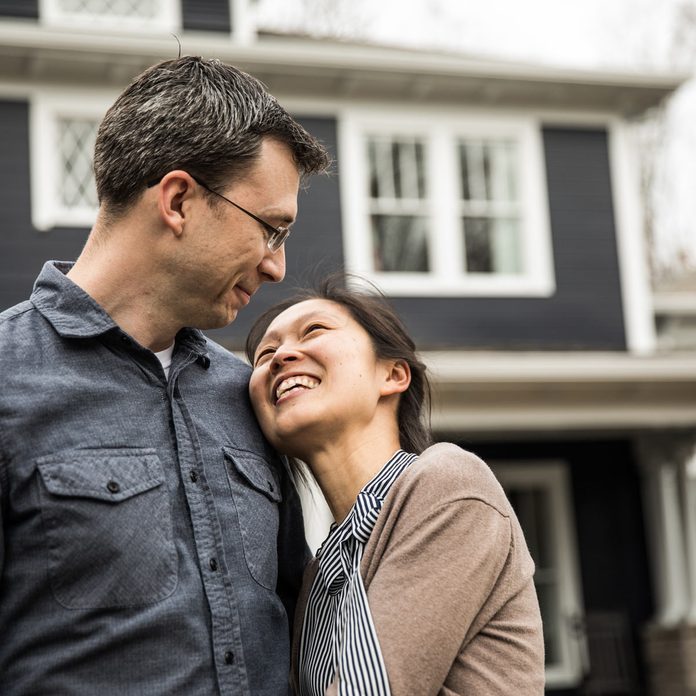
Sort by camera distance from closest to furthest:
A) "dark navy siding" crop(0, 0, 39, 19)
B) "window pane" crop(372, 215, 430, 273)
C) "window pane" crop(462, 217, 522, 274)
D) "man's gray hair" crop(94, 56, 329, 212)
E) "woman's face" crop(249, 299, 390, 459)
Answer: "man's gray hair" crop(94, 56, 329, 212) < "woman's face" crop(249, 299, 390, 459) < "dark navy siding" crop(0, 0, 39, 19) < "window pane" crop(372, 215, 430, 273) < "window pane" crop(462, 217, 522, 274)

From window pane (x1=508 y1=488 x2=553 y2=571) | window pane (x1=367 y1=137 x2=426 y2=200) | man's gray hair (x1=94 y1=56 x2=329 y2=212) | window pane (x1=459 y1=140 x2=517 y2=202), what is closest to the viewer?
man's gray hair (x1=94 y1=56 x2=329 y2=212)

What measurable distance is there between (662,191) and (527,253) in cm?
1004

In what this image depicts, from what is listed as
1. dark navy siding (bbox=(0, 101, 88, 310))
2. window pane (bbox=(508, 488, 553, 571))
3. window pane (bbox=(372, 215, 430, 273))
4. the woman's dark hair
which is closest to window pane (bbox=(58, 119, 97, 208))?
dark navy siding (bbox=(0, 101, 88, 310))

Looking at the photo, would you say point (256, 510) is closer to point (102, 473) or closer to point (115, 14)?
point (102, 473)

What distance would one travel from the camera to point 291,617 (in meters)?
2.79

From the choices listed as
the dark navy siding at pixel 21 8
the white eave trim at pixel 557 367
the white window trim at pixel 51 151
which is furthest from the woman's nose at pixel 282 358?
the dark navy siding at pixel 21 8

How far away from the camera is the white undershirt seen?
2.54 m

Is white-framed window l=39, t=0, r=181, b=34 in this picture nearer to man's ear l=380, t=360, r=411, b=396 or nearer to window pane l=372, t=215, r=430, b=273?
window pane l=372, t=215, r=430, b=273

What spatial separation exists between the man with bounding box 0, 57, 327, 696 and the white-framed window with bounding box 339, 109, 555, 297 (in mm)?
8293

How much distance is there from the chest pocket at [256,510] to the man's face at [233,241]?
0.31 meters

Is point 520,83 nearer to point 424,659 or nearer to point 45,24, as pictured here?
point 45,24

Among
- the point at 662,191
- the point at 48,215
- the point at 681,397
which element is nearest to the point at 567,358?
the point at 681,397

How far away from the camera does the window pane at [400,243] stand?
1114cm

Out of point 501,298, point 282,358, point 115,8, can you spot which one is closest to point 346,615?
point 282,358
